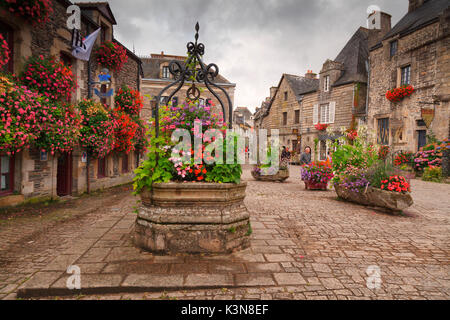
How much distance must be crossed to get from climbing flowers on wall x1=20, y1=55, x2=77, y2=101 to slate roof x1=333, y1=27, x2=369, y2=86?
19.2 metres

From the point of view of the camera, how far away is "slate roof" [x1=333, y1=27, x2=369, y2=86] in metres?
20.0

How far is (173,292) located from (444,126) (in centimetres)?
1557

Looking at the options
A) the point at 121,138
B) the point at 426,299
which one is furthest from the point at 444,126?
the point at 121,138

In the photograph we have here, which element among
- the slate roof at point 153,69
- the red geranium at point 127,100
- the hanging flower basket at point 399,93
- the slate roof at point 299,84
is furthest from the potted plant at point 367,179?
the slate roof at point 299,84

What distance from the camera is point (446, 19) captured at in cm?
1301

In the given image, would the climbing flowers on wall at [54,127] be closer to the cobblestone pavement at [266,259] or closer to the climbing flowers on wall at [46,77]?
the climbing flowers on wall at [46,77]

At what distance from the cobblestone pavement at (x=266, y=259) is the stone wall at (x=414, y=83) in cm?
1061

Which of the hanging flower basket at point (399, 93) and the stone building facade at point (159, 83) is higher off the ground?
the stone building facade at point (159, 83)

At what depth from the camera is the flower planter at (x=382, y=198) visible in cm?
571

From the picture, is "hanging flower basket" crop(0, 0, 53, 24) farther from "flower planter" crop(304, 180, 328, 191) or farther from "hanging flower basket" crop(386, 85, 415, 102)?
"hanging flower basket" crop(386, 85, 415, 102)

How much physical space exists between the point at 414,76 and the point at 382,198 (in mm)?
12534

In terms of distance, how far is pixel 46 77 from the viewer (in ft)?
21.5

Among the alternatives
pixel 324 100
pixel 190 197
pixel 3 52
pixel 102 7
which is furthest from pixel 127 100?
pixel 324 100
